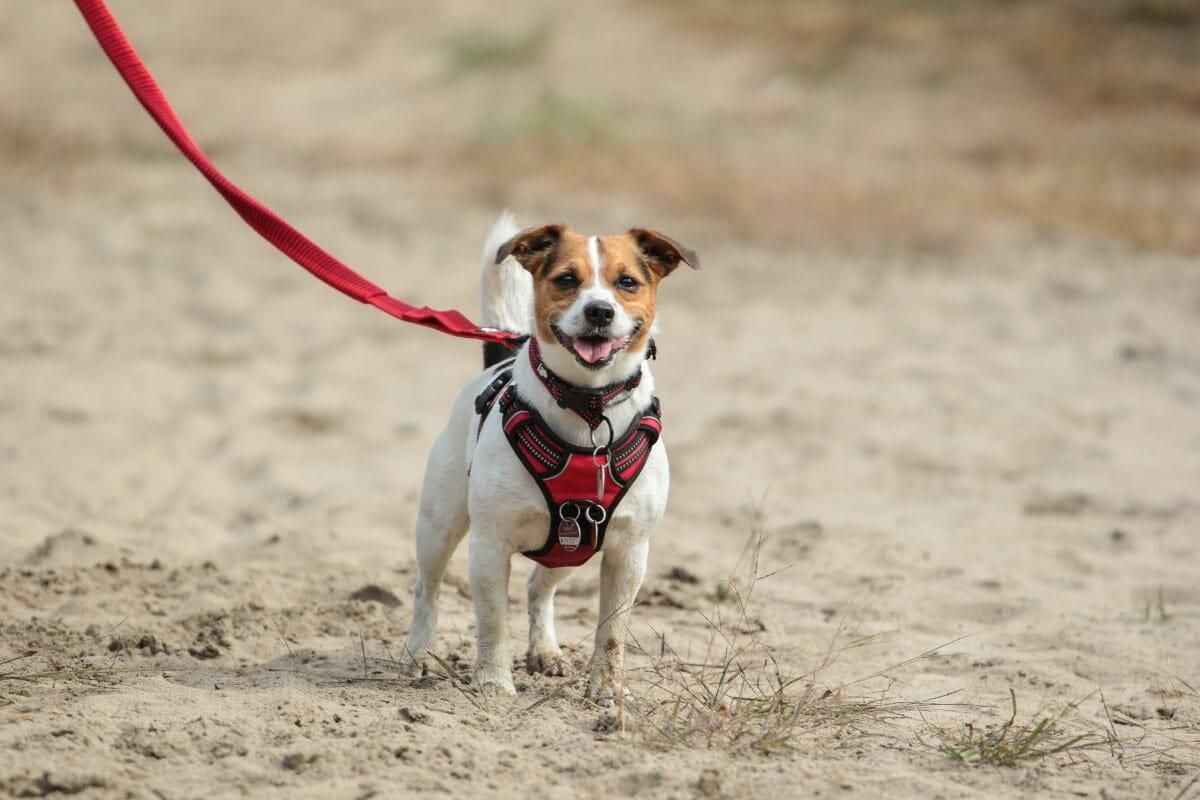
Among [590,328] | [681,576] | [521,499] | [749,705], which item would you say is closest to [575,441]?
[521,499]

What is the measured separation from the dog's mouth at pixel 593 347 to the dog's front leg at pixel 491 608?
618 millimetres

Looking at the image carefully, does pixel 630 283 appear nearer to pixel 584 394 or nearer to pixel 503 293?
pixel 584 394

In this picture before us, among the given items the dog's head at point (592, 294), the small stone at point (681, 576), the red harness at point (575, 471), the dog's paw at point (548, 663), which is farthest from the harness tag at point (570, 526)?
the small stone at point (681, 576)

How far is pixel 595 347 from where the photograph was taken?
4.02 meters

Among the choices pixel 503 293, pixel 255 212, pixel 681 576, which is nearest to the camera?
pixel 255 212

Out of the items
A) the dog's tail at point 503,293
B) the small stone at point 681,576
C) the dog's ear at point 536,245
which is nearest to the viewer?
the dog's ear at point 536,245

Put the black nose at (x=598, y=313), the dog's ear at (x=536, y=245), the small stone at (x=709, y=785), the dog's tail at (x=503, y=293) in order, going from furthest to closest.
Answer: the dog's tail at (x=503, y=293) → the dog's ear at (x=536, y=245) → the black nose at (x=598, y=313) → the small stone at (x=709, y=785)

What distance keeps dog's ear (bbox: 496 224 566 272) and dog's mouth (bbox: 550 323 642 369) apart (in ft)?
1.33

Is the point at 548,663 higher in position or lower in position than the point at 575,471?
lower

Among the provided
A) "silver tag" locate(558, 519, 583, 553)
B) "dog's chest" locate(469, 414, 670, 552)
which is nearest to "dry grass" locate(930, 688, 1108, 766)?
"dog's chest" locate(469, 414, 670, 552)

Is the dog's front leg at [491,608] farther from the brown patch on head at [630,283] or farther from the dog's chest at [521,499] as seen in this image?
the brown patch on head at [630,283]

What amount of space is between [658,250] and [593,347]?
1.96ft

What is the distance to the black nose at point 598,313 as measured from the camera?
13.0ft

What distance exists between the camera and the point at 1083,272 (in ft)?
Answer: 38.2
